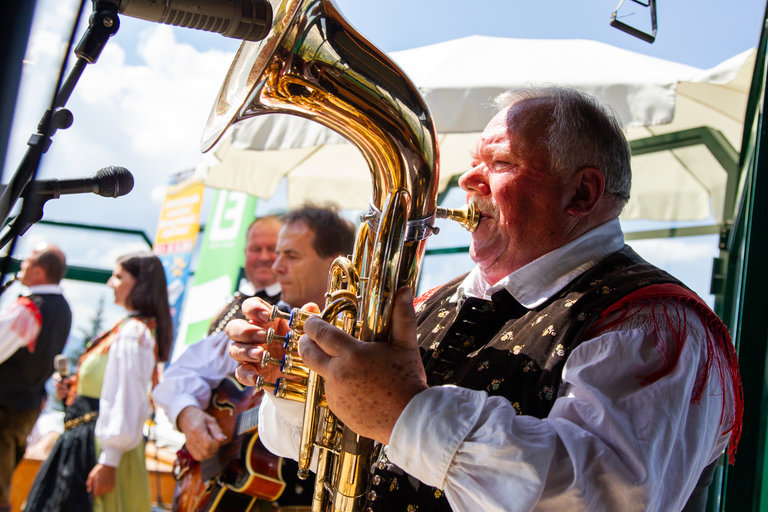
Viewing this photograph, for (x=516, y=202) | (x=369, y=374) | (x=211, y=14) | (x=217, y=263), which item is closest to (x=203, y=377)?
(x=516, y=202)

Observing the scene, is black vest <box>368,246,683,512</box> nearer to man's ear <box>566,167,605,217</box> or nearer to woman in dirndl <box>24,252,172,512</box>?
man's ear <box>566,167,605,217</box>

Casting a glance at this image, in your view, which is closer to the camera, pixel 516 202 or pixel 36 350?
pixel 516 202

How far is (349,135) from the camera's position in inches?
62.0

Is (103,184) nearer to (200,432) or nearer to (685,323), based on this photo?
(685,323)

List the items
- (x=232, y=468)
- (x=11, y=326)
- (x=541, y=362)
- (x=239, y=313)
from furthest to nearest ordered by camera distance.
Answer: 1. (x=239, y=313)
2. (x=232, y=468)
3. (x=541, y=362)
4. (x=11, y=326)

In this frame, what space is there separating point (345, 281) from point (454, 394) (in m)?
0.47

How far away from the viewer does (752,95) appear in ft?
9.55

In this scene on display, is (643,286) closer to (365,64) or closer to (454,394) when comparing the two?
(454,394)

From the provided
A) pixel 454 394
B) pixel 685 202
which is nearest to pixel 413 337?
pixel 454 394

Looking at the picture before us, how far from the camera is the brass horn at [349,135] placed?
1.37 meters

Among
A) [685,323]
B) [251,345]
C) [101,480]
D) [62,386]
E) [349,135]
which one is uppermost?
[349,135]

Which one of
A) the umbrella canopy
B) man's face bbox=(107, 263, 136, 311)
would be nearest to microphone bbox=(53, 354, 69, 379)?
man's face bbox=(107, 263, 136, 311)

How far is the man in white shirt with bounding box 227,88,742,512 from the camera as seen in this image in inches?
41.9

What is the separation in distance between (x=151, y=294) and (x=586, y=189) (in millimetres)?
3533
